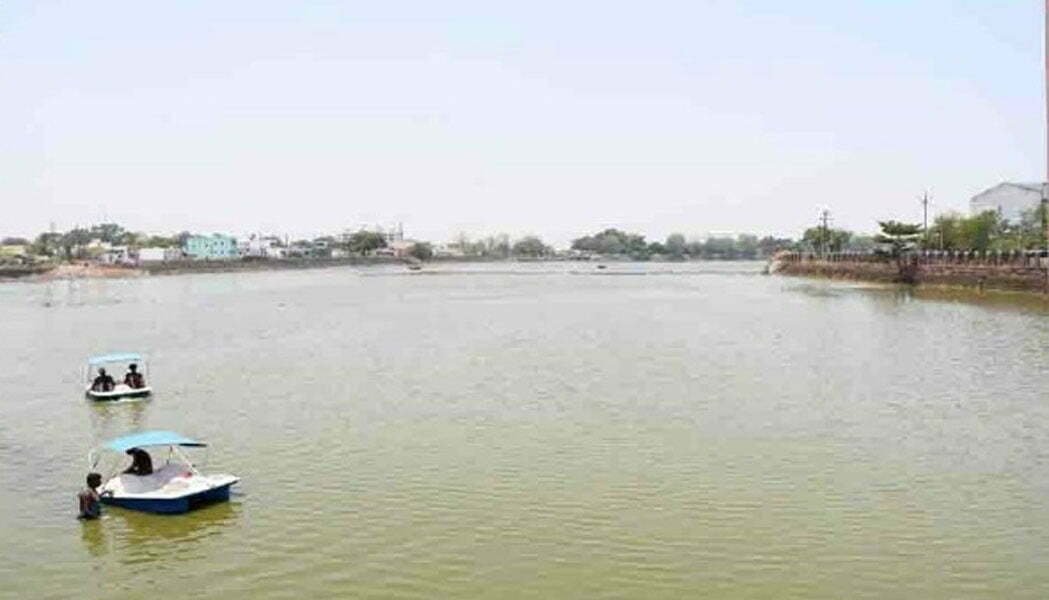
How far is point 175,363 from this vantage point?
42.9m

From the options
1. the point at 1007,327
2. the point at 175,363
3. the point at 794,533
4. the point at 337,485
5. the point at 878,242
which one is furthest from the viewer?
the point at 878,242

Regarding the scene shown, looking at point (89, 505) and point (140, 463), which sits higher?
point (140, 463)

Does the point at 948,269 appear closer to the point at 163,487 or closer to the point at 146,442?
the point at 146,442

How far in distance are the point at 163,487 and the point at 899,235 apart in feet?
338

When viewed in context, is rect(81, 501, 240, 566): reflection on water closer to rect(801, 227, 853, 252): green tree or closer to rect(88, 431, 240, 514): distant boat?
rect(88, 431, 240, 514): distant boat

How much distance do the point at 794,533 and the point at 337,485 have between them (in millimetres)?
8410

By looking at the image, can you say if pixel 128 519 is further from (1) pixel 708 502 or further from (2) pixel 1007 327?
(2) pixel 1007 327

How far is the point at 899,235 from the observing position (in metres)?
111

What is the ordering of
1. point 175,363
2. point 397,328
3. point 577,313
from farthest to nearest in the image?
point 577,313, point 397,328, point 175,363

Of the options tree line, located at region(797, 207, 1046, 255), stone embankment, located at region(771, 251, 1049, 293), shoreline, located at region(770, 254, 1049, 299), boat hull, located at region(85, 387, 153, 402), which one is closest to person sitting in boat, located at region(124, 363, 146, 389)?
boat hull, located at region(85, 387, 153, 402)

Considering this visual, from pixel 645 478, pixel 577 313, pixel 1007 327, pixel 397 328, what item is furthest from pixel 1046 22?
pixel 645 478

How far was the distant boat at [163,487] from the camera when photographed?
59.6 ft

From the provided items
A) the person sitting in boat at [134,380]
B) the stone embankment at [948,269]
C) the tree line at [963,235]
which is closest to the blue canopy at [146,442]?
the person sitting in boat at [134,380]

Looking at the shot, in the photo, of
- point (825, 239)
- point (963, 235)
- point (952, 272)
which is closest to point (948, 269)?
point (952, 272)
